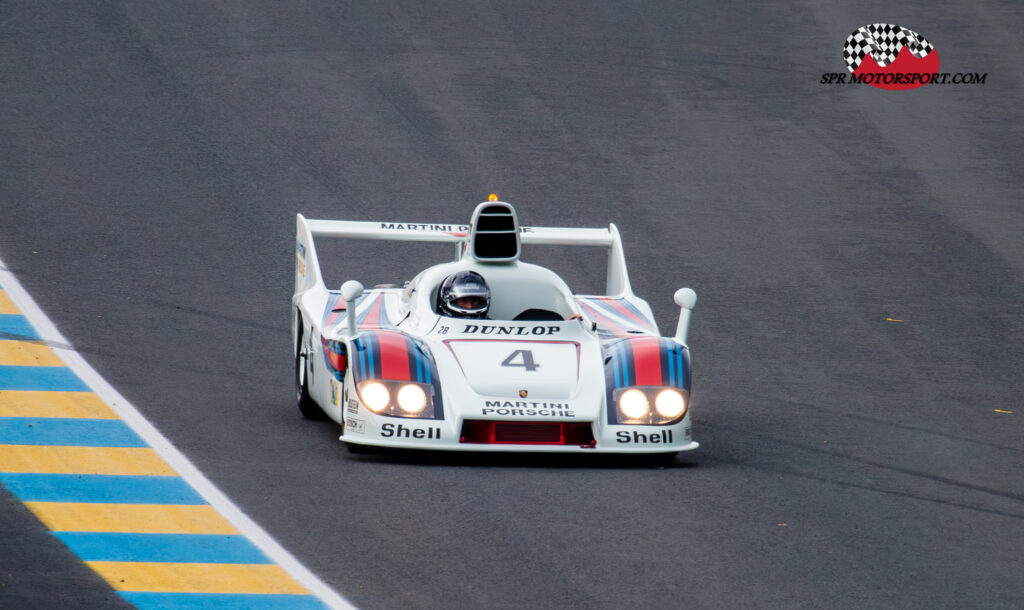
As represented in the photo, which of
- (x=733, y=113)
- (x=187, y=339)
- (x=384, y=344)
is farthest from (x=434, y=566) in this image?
(x=733, y=113)

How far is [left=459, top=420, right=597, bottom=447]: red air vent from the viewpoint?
34.3ft

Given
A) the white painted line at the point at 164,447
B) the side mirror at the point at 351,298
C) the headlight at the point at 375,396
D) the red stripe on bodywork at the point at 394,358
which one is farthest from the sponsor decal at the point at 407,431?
the white painted line at the point at 164,447

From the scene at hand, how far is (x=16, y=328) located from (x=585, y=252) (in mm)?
6516

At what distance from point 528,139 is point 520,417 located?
11.2 meters

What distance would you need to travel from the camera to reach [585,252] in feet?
59.7

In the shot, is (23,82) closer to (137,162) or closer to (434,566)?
(137,162)

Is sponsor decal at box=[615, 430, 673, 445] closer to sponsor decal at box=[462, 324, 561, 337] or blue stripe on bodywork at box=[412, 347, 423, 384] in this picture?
sponsor decal at box=[462, 324, 561, 337]

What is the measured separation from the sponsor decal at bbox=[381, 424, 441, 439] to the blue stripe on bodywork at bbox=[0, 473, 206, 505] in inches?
49.9

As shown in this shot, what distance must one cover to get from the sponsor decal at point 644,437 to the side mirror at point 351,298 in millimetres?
1953

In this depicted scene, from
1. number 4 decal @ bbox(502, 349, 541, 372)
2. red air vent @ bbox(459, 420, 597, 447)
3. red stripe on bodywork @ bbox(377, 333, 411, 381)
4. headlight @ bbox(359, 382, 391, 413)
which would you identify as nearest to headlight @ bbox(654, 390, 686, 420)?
red air vent @ bbox(459, 420, 597, 447)

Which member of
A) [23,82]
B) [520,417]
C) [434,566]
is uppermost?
[23,82]

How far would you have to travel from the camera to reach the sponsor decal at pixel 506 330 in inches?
443

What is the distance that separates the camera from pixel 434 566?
8594 mm

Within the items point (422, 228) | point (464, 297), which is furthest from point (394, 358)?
point (422, 228)
